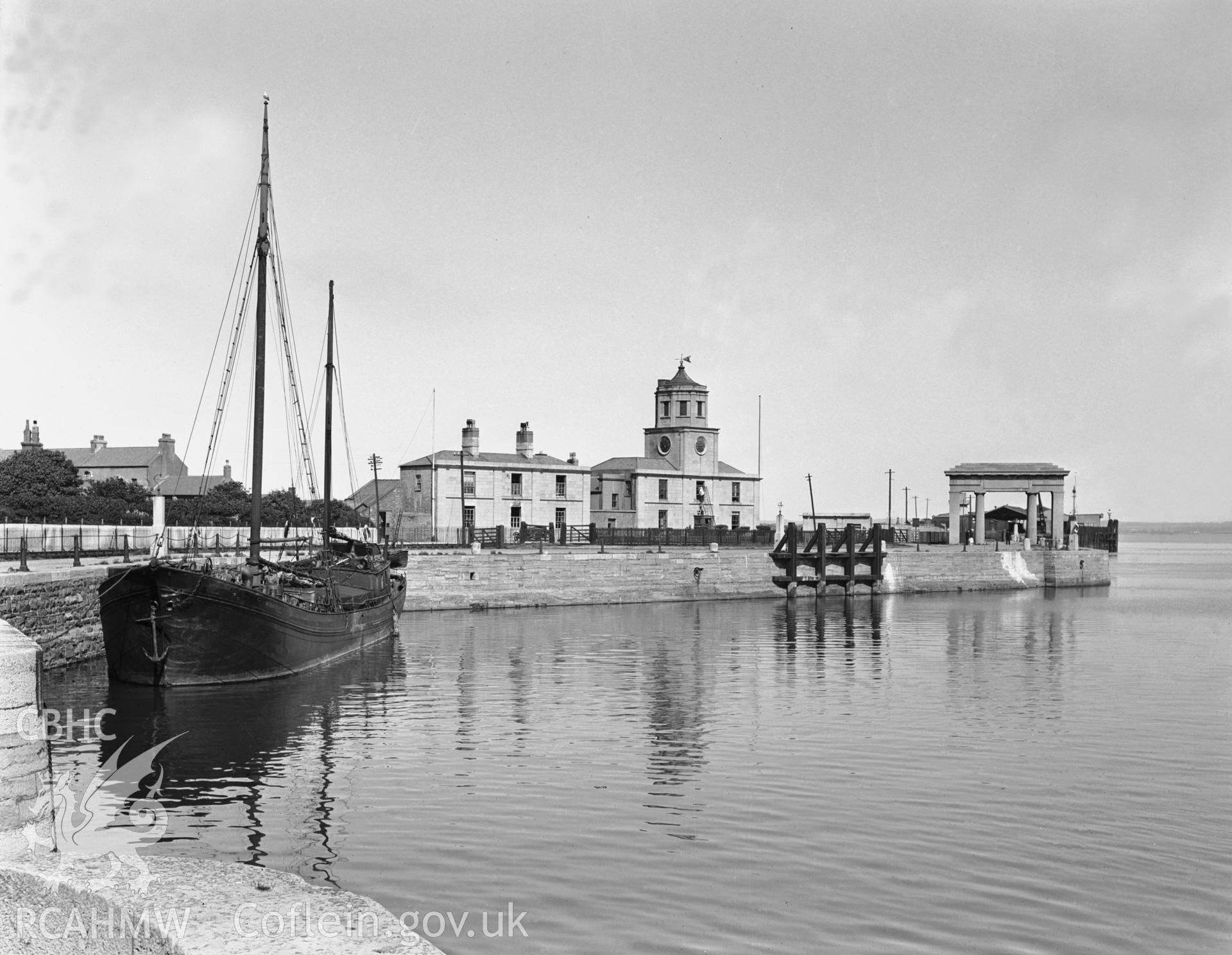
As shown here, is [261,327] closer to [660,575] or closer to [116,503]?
[660,575]

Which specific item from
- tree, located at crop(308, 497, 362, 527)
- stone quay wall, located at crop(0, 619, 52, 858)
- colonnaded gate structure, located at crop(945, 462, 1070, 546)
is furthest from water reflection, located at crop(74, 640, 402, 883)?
colonnaded gate structure, located at crop(945, 462, 1070, 546)

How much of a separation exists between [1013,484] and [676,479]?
2568cm

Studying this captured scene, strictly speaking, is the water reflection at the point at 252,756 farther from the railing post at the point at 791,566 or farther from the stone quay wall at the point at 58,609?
the railing post at the point at 791,566

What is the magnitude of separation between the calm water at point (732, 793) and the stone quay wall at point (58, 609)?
1.09 metres

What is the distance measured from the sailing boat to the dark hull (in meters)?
0.02

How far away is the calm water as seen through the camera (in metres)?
12.9

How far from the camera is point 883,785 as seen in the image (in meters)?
18.9

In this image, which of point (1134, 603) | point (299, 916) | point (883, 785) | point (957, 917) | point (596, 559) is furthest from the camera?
point (1134, 603)

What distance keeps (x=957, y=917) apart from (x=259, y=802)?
10052 mm

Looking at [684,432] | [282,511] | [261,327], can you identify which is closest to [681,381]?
[684,432]

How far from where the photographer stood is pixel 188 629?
28.5 metres

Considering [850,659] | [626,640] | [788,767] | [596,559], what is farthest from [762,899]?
[596,559]

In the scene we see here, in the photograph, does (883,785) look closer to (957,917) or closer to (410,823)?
(957,917)

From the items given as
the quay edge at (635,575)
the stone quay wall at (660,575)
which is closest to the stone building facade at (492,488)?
the quay edge at (635,575)
